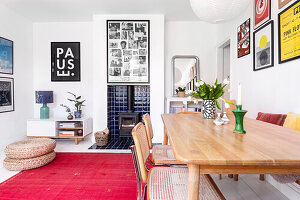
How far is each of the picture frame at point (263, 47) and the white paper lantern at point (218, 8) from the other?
1033mm

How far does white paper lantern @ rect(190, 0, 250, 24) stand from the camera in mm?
1454

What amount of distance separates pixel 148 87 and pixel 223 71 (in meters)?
1.82

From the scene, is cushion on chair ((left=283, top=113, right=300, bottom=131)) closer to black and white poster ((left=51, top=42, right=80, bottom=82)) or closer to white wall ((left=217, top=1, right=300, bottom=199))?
white wall ((left=217, top=1, right=300, bottom=199))

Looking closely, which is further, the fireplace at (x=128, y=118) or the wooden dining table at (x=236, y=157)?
the fireplace at (x=128, y=118)

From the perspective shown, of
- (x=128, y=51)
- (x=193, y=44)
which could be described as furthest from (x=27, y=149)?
(x=193, y=44)

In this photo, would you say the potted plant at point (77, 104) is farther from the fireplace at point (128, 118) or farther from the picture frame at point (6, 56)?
the picture frame at point (6, 56)

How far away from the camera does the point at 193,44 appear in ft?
14.8

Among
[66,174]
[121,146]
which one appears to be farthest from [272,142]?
[121,146]

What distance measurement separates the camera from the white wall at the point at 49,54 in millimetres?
4445

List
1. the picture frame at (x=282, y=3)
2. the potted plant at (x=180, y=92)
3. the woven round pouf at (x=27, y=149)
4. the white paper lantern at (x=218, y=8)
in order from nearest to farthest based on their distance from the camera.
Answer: the white paper lantern at (x=218, y=8), the picture frame at (x=282, y=3), the woven round pouf at (x=27, y=149), the potted plant at (x=180, y=92)

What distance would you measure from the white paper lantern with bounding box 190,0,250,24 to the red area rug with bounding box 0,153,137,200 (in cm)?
185

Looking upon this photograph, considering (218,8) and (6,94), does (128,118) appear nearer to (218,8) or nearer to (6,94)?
(6,94)

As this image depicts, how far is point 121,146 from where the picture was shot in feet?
12.3

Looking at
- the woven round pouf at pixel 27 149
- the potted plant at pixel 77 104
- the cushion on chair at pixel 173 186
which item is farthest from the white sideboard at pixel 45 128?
the cushion on chair at pixel 173 186
